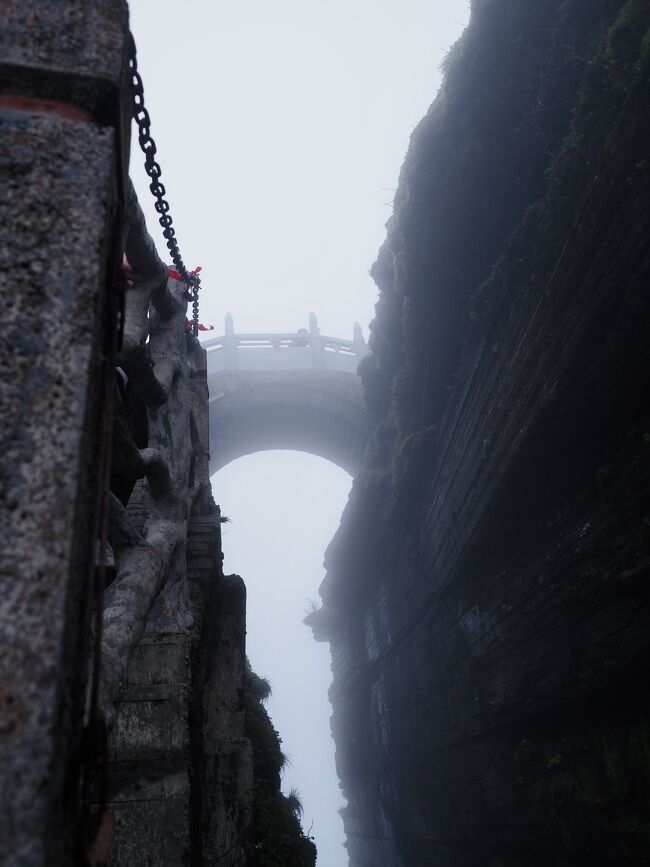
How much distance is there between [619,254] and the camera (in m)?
5.01

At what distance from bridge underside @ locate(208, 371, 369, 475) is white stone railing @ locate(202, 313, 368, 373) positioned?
89cm

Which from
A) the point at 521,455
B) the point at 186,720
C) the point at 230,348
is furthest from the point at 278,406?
the point at 186,720

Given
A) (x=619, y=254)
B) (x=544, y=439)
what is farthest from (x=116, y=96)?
(x=544, y=439)

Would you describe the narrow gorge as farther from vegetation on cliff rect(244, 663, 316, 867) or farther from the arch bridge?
the arch bridge

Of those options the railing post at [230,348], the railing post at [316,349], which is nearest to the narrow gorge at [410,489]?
the railing post at [316,349]

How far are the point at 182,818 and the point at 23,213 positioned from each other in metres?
2.74

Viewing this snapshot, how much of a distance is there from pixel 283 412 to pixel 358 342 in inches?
173

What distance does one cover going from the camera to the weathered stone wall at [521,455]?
5293mm

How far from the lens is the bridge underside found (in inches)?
707

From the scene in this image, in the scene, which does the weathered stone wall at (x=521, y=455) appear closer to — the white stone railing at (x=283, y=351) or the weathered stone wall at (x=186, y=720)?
the weathered stone wall at (x=186, y=720)

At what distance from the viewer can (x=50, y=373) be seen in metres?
1.16

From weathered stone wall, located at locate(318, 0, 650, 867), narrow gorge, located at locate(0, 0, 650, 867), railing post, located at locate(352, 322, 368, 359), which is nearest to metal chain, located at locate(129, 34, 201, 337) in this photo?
narrow gorge, located at locate(0, 0, 650, 867)

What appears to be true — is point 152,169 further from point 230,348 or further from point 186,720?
point 230,348

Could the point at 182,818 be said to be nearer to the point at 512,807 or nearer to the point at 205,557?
the point at 205,557
